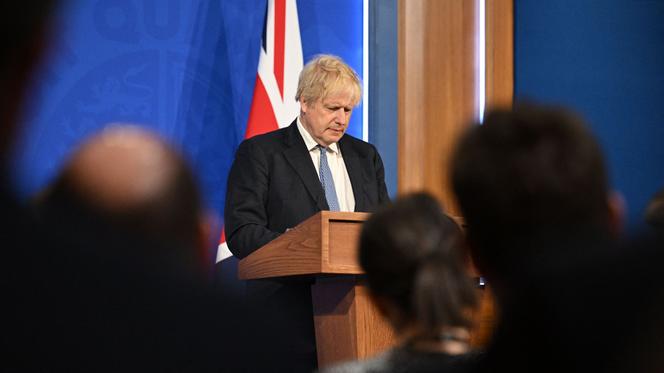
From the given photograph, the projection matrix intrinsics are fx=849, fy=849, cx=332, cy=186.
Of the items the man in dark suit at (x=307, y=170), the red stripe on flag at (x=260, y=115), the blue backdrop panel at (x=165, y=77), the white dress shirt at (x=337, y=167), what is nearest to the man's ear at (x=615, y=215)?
the man in dark suit at (x=307, y=170)

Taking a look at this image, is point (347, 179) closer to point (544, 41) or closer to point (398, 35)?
point (398, 35)

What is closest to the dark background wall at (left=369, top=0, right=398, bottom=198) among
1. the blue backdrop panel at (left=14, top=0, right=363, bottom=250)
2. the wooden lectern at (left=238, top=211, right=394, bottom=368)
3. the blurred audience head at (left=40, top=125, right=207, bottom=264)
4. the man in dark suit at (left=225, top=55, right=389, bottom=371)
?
the blue backdrop panel at (left=14, top=0, right=363, bottom=250)

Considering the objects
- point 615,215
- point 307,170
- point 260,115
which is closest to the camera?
point 615,215

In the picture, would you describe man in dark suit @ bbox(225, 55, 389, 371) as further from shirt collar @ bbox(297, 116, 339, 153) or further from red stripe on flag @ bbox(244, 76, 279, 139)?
red stripe on flag @ bbox(244, 76, 279, 139)

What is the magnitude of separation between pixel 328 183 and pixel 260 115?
1.40 meters

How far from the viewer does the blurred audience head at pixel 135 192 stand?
498 mm

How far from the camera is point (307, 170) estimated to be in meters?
3.83

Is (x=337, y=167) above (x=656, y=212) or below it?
above

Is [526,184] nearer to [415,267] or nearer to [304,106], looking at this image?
[415,267]

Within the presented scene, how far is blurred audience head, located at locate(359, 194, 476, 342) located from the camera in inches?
→ 52.2

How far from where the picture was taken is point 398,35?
18.2 feet

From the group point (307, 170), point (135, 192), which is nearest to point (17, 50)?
point (135, 192)

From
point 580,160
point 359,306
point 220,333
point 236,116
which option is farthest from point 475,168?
point 236,116

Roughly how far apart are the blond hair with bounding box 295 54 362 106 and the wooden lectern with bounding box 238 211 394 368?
1229 mm
